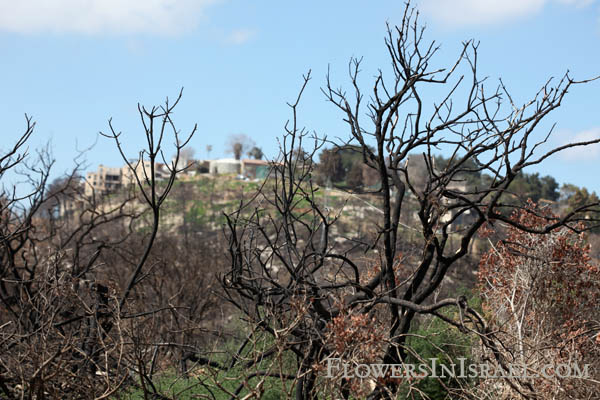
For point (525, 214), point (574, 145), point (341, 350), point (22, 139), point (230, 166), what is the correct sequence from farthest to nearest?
point (230, 166) → point (525, 214) → point (22, 139) → point (574, 145) → point (341, 350)

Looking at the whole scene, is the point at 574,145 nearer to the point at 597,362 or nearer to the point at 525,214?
the point at 597,362

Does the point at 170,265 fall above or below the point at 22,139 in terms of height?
below

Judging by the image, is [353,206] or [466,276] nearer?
[466,276]

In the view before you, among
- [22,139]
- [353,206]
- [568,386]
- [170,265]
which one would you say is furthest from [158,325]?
[353,206]

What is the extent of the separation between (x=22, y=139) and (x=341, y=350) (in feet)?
11.0

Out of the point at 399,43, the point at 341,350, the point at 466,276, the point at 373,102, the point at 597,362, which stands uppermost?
the point at 399,43

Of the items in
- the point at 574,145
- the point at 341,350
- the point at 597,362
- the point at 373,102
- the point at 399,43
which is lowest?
the point at 597,362

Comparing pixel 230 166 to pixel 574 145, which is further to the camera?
pixel 230 166

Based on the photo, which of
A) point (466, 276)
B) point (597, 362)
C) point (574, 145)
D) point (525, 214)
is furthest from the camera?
point (466, 276)

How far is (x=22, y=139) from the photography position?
5730 mm

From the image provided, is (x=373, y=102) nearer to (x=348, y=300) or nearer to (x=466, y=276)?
(x=348, y=300)

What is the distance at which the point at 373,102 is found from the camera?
578 centimetres

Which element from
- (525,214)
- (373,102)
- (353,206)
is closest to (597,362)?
(525,214)

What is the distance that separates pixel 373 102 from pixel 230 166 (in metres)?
68.6
